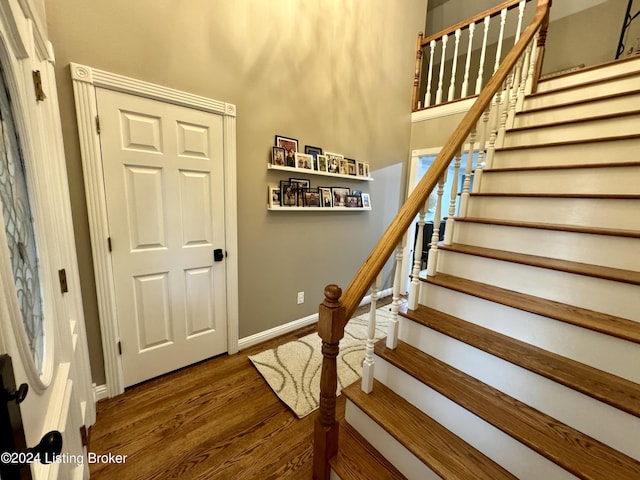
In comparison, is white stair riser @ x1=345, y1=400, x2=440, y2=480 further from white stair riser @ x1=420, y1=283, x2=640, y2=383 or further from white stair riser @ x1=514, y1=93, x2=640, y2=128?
white stair riser @ x1=514, y1=93, x2=640, y2=128

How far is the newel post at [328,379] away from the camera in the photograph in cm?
105

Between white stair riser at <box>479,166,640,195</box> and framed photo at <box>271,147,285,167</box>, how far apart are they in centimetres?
160

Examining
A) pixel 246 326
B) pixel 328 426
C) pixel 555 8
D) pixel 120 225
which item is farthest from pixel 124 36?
pixel 555 8

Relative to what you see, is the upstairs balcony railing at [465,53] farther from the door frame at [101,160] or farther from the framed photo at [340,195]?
the door frame at [101,160]

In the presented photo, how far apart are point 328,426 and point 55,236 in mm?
1515

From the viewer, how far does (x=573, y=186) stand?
5.44 feet

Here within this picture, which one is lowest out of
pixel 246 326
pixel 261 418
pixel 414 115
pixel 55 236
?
pixel 261 418

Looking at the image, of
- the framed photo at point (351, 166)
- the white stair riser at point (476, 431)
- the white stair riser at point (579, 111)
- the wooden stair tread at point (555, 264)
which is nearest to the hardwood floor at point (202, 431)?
the white stair riser at point (476, 431)

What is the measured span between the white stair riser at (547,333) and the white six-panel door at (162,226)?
5.44 feet

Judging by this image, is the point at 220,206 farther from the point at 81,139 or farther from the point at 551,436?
the point at 551,436

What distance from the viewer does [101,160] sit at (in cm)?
155

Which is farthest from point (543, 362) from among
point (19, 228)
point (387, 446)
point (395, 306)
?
point (19, 228)

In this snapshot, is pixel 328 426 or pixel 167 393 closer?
pixel 328 426

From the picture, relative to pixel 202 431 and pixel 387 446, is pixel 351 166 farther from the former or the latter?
pixel 202 431
